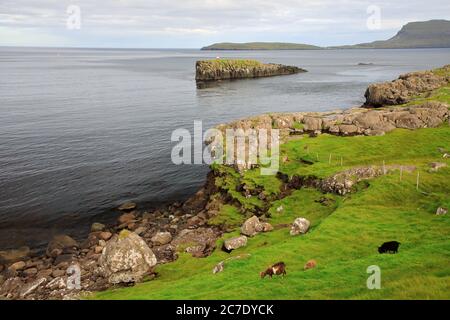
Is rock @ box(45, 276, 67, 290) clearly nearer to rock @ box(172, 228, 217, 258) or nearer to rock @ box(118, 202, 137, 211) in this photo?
rock @ box(172, 228, 217, 258)

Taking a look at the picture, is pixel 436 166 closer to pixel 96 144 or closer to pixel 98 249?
pixel 98 249

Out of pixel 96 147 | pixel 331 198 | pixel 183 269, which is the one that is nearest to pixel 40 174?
pixel 96 147

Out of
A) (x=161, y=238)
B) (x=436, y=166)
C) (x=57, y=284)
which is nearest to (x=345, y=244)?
(x=436, y=166)

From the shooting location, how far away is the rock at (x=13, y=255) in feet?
140

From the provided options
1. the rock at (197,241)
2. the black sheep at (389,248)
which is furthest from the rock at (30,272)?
the black sheep at (389,248)

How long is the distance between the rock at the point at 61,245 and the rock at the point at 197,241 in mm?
12030

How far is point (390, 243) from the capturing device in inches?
1139

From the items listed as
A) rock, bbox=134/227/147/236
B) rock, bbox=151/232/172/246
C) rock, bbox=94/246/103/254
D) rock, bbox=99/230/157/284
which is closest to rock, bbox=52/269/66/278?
rock, bbox=99/230/157/284

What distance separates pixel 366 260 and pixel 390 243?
3.12 meters

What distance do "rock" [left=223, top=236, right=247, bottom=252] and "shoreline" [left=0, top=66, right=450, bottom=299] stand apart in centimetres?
257

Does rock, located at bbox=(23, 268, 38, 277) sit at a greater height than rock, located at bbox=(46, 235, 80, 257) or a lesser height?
lesser

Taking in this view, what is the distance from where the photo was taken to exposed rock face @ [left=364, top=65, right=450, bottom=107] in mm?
105312
